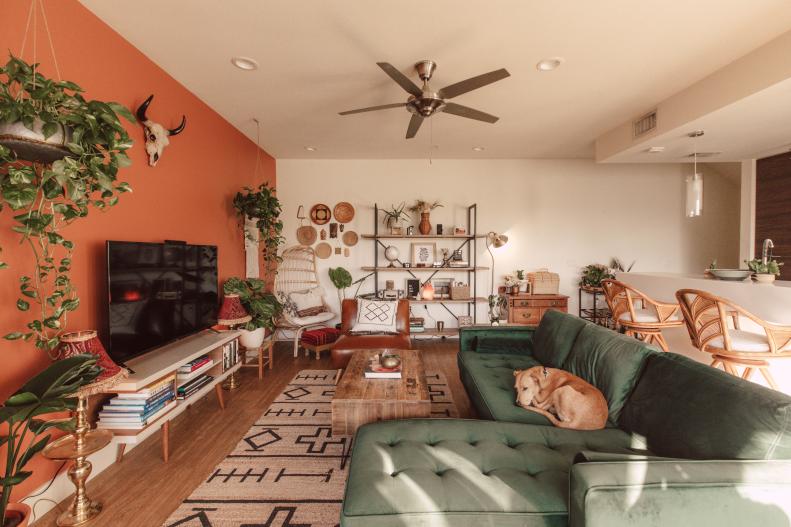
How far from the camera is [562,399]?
6.10 ft

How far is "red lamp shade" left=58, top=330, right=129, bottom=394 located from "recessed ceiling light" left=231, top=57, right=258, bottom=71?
2067mm

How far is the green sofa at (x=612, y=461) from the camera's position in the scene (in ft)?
3.52

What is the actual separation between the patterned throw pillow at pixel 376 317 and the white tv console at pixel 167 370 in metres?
1.41

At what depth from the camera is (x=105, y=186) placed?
154 centimetres

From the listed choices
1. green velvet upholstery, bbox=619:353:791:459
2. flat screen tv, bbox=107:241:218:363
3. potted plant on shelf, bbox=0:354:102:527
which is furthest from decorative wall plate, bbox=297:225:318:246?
green velvet upholstery, bbox=619:353:791:459

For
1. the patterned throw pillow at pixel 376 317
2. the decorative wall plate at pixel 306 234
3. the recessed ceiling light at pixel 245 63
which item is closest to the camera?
the recessed ceiling light at pixel 245 63

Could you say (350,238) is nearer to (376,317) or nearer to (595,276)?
(376,317)

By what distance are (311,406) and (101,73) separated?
2824 millimetres

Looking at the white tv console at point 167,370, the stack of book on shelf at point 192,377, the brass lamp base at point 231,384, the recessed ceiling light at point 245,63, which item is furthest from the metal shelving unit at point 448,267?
the stack of book on shelf at point 192,377

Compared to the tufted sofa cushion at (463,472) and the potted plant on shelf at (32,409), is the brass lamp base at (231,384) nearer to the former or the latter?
the potted plant on shelf at (32,409)

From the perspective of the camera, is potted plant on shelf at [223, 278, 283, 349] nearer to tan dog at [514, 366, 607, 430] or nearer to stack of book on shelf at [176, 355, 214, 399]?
stack of book on shelf at [176, 355, 214, 399]

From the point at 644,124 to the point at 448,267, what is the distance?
2.83 metres

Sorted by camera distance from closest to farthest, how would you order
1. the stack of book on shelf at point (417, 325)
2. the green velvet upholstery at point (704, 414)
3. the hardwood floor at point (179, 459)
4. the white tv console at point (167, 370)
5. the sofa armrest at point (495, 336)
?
the green velvet upholstery at point (704, 414) < the hardwood floor at point (179, 459) < the white tv console at point (167, 370) < the sofa armrest at point (495, 336) < the stack of book on shelf at point (417, 325)

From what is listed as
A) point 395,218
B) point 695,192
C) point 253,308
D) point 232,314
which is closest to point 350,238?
point 395,218
